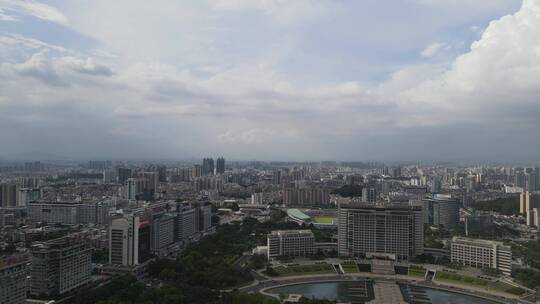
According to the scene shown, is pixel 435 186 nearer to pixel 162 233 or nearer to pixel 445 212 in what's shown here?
pixel 445 212

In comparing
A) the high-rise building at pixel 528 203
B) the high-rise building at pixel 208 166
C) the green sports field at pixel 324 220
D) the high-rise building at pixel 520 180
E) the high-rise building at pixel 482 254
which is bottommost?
the green sports field at pixel 324 220

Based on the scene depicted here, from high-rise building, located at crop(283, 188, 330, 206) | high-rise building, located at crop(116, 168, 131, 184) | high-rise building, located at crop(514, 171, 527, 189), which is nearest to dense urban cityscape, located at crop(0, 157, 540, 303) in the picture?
high-rise building, located at crop(283, 188, 330, 206)

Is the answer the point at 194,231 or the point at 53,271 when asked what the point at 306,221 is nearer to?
the point at 194,231

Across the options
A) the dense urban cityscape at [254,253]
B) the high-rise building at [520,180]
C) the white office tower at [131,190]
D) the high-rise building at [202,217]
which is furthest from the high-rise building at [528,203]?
the white office tower at [131,190]

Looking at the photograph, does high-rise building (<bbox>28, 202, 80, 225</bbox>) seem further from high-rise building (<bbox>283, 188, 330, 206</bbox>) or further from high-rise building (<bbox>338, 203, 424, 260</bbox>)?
high-rise building (<bbox>283, 188, 330, 206</bbox>)

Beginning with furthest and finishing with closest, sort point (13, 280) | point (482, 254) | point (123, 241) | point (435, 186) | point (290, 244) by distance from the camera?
1. point (435, 186)
2. point (290, 244)
3. point (482, 254)
4. point (123, 241)
5. point (13, 280)

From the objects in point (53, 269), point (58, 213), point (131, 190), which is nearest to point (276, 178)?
point (131, 190)

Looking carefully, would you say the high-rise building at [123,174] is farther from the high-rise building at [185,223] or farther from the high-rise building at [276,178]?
the high-rise building at [185,223]
